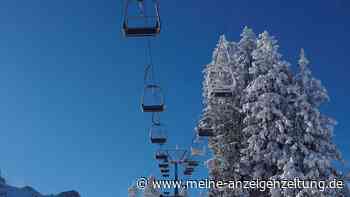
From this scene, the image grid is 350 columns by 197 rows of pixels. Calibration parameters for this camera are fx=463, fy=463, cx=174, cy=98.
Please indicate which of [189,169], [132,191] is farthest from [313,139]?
[132,191]

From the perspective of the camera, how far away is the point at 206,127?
91.6ft

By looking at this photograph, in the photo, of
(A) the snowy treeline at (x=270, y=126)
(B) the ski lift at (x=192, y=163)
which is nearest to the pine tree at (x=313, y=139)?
(A) the snowy treeline at (x=270, y=126)

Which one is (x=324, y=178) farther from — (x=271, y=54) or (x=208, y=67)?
(x=208, y=67)

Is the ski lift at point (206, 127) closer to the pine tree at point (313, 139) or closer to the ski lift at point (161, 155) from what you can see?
the ski lift at point (161, 155)

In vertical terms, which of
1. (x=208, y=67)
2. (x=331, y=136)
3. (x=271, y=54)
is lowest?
(x=331, y=136)

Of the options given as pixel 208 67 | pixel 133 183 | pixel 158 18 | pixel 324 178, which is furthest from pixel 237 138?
pixel 133 183

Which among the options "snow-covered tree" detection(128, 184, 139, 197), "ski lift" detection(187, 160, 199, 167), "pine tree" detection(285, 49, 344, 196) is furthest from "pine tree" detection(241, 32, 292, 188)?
"snow-covered tree" detection(128, 184, 139, 197)

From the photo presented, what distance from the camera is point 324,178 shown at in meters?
23.2

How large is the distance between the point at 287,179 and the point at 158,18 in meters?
15.3

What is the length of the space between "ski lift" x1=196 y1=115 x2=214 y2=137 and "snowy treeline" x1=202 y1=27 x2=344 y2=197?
11.7 inches

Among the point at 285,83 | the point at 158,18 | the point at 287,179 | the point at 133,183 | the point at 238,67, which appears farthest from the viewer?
the point at 133,183

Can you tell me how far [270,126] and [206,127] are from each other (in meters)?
4.22

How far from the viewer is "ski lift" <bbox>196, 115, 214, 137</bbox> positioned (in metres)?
26.2

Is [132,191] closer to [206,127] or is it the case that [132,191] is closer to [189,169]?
[189,169]
